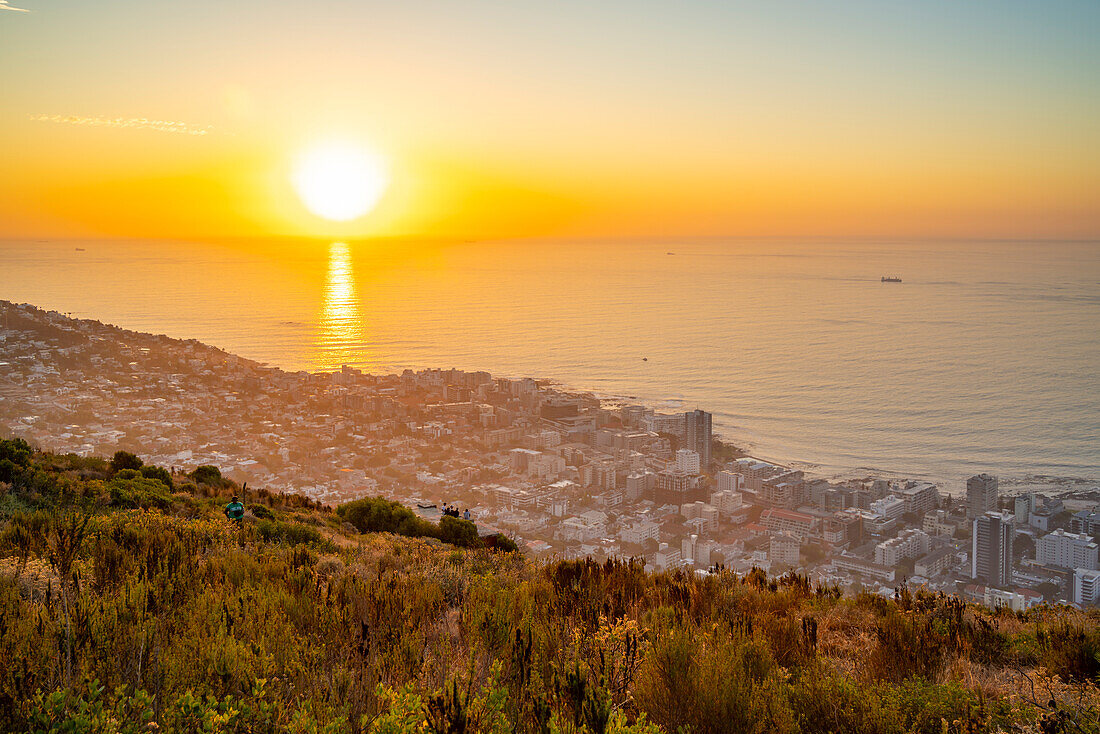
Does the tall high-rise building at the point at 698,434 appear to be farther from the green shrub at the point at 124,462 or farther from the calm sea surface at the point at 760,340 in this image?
the green shrub at the point at 124,462

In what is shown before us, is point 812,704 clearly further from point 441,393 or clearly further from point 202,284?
point 202,284

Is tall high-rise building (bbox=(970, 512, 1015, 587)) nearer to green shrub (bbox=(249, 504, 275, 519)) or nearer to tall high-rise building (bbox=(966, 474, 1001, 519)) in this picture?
tall high-rise building (bbox=(966, 474, 1001, 519))

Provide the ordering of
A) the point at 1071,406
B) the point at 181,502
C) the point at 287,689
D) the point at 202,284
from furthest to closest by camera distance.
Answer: the point at 202,284 → the point at 1071,406 → the point at 181,502 → the point at 287,689

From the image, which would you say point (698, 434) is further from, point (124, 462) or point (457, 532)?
point (124, 462)

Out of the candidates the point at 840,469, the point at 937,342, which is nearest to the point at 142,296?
the point at 840,469

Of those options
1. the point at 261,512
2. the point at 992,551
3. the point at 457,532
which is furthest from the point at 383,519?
the point at 992,551

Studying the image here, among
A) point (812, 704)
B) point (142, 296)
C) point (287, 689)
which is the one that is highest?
point (142, 296)

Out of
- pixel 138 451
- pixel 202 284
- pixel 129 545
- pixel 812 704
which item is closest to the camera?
pixel 812 704
